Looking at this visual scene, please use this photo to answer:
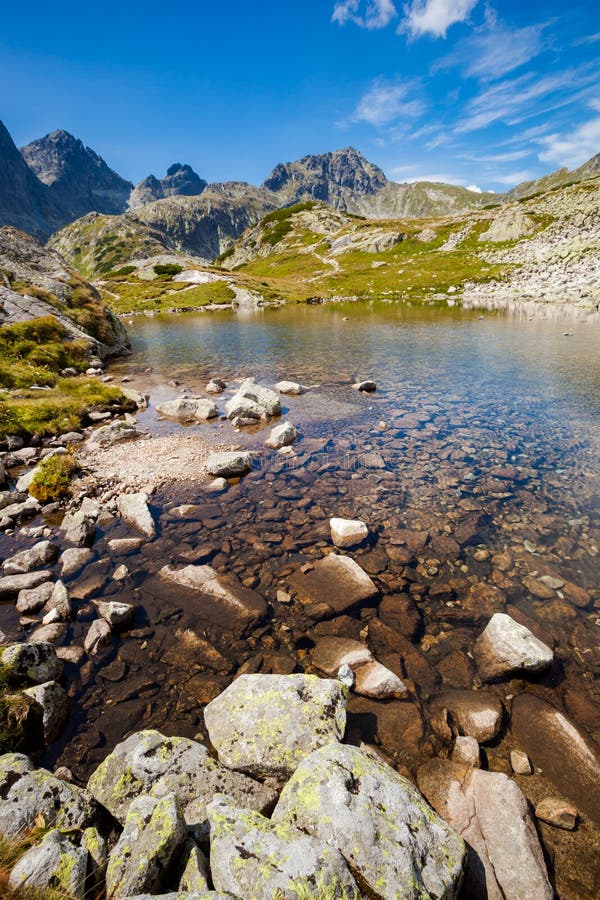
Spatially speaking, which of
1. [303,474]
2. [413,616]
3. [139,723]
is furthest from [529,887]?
[303,474]

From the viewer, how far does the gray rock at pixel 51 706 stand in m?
5.96

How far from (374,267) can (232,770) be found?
6234 inches

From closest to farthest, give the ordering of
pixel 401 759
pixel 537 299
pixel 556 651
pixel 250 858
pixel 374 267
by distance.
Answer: pixel 250 858, pixel 401 759, pixel 556 651, pixel 537 299, pixel 374 267

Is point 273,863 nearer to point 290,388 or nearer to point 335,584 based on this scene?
point 335,584

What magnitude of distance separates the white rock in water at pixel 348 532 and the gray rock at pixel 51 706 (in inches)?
270

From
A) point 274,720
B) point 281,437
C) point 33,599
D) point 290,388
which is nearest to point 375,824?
point 274,720

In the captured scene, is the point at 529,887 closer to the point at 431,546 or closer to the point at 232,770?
the point at 232,770

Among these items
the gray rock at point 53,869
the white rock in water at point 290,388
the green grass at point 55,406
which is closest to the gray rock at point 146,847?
the gray rock at point 53,869

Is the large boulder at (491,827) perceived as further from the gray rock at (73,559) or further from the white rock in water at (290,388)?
the white rock in water at (290,388)

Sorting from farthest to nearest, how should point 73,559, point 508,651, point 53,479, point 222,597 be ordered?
point 53,479
point 73,559
point 222,597
point 508,651

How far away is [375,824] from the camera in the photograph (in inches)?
153

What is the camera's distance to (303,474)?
1467cm

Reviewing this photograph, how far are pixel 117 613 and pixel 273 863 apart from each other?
594 centimetres

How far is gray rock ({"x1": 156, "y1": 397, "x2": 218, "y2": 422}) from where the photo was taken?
71.7ft
